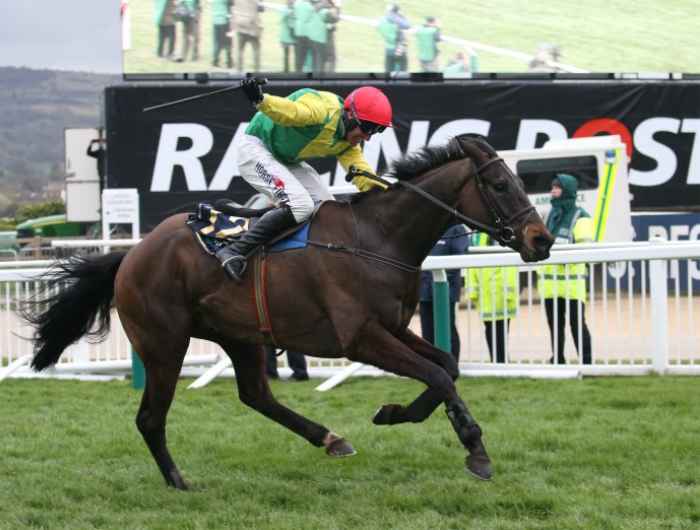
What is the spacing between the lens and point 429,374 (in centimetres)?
582

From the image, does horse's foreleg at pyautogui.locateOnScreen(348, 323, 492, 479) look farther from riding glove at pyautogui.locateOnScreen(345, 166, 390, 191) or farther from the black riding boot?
riding glove at pyautogui.locateOnScreen(345, 166, 390, 191)

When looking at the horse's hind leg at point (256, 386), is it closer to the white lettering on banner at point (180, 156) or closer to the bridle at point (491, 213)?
the bridle at point (491, 213)

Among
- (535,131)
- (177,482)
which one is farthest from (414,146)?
(177,482)

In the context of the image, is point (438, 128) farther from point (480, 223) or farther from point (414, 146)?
point (480, 223)

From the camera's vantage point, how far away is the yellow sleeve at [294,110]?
19.8ft

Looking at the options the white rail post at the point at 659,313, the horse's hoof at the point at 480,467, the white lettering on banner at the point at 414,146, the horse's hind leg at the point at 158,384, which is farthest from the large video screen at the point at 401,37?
the horse's hoof at the point at 480,467

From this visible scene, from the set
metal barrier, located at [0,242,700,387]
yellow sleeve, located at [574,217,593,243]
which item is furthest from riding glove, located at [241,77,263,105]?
yellow sleeve, located at [574,217,593,243]

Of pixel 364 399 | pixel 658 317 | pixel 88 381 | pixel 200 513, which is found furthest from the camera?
pixel 88 381

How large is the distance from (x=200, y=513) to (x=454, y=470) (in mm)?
1427

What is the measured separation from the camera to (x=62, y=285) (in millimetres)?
7137

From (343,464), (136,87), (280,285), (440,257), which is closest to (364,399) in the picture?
(440,257)

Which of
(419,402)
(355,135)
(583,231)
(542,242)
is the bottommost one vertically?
A: (419,402)

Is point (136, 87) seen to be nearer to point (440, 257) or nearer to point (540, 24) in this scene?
point (540, 24)

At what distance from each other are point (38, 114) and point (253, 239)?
531 feet
